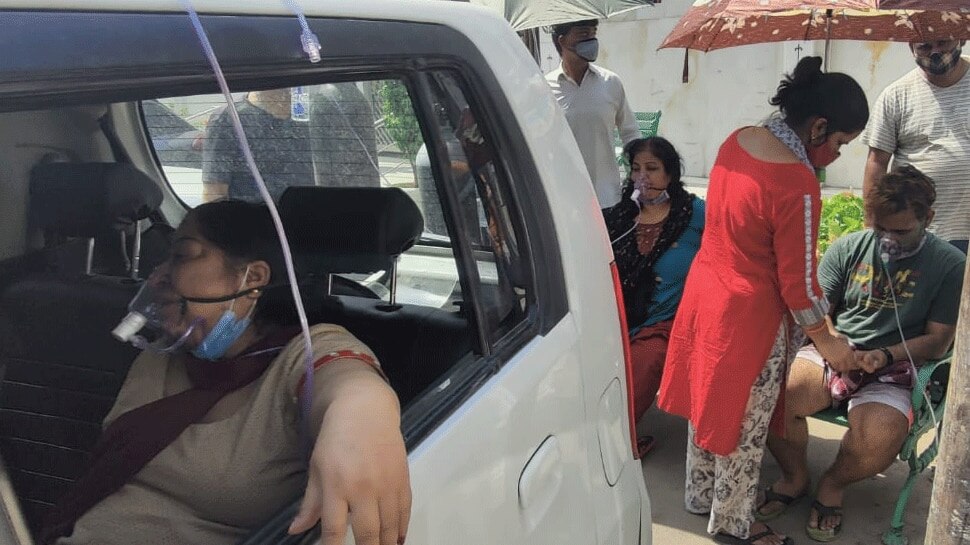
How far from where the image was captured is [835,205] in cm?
481

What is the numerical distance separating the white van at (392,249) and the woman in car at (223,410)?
0.18 ft

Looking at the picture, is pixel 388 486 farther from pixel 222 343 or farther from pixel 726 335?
pixel 726 335

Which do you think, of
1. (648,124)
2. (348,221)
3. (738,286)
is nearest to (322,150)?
(348,221)

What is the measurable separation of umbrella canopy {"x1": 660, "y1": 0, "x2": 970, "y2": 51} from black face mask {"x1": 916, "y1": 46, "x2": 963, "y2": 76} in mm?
178

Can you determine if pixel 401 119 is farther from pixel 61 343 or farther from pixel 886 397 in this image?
pixel 886 397

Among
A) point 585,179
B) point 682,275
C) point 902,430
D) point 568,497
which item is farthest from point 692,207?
point 568,497

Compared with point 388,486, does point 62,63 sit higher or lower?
higher

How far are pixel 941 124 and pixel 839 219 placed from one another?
1.07 metres

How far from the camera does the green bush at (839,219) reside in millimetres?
4523

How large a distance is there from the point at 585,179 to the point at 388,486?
1.03m

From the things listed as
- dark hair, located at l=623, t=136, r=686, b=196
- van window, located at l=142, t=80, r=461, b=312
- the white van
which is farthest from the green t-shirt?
van window, located at l=142, t=80, r=461, b=312

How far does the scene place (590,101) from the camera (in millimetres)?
4270

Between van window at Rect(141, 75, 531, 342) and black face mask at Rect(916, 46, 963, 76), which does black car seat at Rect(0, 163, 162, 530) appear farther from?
black face mask at Rect(916, 46, 963, 76)

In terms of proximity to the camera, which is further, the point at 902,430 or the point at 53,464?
the point at 902,430
